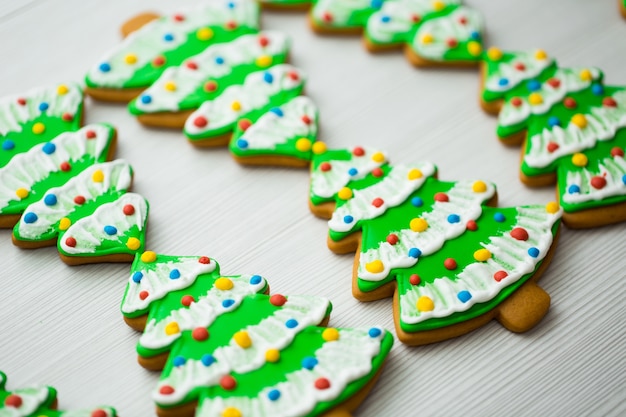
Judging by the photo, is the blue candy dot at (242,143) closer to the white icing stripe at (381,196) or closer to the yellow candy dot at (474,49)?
the white icing stripe at (381,196)

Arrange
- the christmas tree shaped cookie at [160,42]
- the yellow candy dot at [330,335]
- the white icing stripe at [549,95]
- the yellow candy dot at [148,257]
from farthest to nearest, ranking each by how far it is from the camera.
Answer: the christmas tree shaped cookie at [160,42] < the white icing stripe at [549,95] < the yellow candy dot at [148,257] < the yellow candy dot at [330,335]

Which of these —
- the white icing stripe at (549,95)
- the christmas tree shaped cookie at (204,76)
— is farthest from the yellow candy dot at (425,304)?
the christmas tree shaped cookie at (204,76)

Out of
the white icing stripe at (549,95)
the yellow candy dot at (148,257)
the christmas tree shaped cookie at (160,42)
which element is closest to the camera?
the yellow candy dot at (148,257)

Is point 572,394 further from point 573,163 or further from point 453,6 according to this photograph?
point 453,6

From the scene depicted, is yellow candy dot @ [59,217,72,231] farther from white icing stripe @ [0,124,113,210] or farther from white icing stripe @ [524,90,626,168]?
white icing stripe @ [524,90,626,168]

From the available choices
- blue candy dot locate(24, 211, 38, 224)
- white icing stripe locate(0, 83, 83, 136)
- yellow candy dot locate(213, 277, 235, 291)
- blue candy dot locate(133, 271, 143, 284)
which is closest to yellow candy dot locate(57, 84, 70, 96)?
white icing stripe locate(0, 83, 83, 136)

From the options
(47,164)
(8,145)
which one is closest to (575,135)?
(47,164)
